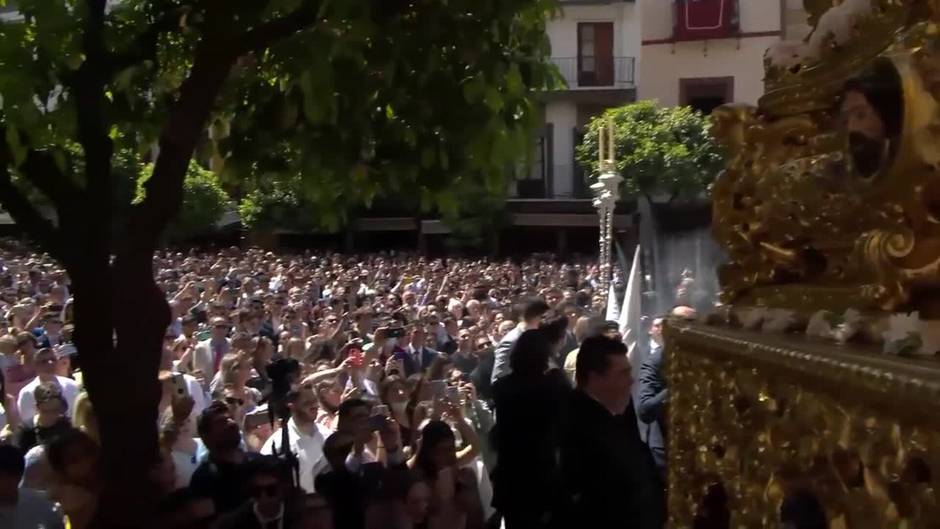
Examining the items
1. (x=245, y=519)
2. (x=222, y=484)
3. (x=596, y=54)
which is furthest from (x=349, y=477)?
(x=596, y=54)

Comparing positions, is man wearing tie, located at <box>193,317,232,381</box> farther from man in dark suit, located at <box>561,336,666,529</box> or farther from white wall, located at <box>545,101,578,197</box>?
white wall, located at <box>545,101,578,197</box>

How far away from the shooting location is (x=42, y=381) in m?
7.20

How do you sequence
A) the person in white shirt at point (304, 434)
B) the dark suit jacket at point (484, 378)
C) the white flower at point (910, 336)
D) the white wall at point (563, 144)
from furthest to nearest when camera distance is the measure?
the white wall at point (563, 144), the dark suit jacket at point (484, 378), the person in white shirt at point (304, 434), the white flower at point (910, 336)

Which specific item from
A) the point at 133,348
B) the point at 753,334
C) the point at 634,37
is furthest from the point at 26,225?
the point at 634,37

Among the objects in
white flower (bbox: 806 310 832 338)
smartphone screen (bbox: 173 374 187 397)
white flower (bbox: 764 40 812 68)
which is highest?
white flower (bbox: 764 40 812 68)

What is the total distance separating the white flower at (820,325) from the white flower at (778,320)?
0.10m

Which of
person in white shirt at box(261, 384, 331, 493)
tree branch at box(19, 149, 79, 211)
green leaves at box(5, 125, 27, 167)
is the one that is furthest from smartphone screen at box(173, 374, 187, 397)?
green leaves at box(5, 125, 27, 167)

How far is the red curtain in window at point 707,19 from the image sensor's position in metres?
33.4

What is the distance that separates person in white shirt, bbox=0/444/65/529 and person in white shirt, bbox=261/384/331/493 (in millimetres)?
1534

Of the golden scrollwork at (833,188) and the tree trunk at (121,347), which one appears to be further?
the tree trunk at (121,347)

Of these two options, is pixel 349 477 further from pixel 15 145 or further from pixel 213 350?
pixel 213 350

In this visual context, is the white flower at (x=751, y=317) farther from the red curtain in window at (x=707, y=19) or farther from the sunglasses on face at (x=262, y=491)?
the red curtain in window at (x=707, y=19)

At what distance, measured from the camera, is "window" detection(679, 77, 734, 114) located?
34.4 meters

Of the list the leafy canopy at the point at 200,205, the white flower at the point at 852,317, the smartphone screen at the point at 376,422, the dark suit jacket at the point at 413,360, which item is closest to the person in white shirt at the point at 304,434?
the smartphone screen at the point at 376,422
